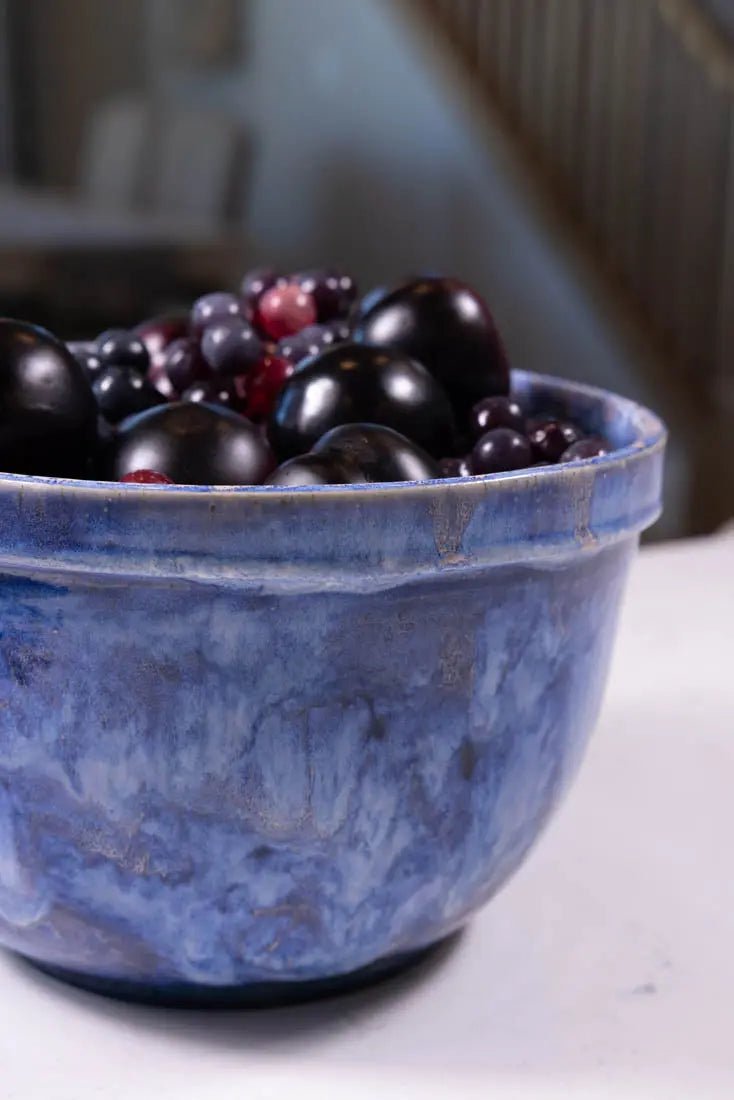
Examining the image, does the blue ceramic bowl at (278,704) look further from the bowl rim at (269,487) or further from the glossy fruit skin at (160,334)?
the glossy fruit skin at (160,334)

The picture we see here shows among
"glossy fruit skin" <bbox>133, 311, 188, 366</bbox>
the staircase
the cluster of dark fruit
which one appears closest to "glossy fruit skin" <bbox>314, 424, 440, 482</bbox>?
the cluster of dark fruit

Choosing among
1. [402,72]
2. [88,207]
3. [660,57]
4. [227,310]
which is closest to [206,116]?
[88,207]

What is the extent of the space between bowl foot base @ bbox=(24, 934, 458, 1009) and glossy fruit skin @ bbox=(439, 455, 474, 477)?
17 cm

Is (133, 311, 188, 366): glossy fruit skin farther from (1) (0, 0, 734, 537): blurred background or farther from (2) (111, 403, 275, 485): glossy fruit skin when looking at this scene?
(1) (0, 0, 734, 537): blurred background

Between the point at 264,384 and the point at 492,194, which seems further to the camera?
the point at 492,194

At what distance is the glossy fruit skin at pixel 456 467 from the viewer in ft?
1.42

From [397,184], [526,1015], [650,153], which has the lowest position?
[397,184]

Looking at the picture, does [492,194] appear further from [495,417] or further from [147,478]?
[147,478]

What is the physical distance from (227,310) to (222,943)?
26 cm

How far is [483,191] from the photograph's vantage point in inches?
141

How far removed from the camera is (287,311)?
0.56 m

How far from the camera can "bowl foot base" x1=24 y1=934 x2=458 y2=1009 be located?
1.40 feet

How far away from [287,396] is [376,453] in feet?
0.23

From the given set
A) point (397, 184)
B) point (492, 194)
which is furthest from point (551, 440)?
point (397, 184)
